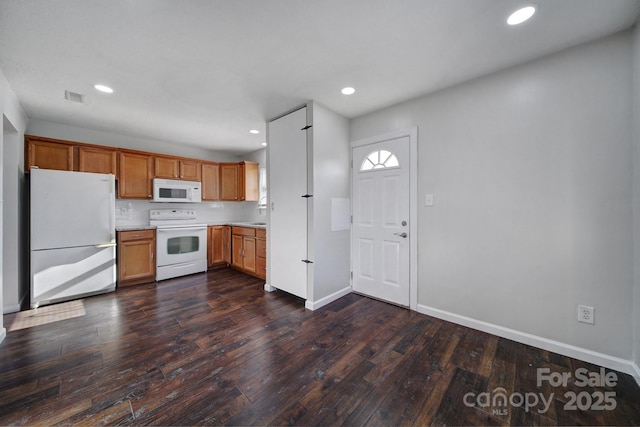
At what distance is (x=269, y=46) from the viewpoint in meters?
1.88

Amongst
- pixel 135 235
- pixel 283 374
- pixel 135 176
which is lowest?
pixel 283 374

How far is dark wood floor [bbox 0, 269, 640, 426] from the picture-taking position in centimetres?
138

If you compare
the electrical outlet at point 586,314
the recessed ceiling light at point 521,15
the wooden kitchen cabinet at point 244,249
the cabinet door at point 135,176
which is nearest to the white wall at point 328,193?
the wooden kitchen cabinet at point 244,249

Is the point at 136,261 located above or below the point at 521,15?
below

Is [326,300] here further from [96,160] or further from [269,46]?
[96,160]

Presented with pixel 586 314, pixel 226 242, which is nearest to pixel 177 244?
pixel 226 242

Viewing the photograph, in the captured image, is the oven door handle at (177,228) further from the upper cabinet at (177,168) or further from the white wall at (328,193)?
the white wall at (328,193)

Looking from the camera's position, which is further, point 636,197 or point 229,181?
point 229,181

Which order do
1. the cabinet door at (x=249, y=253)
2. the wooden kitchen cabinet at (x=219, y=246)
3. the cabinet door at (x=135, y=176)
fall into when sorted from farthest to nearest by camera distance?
the wooden kitchen cabinet at (x=219, y=246) < the cabinet door at (x=249, y=253) < the cabinet door at (x=135, y=176)

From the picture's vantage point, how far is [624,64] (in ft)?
5.62

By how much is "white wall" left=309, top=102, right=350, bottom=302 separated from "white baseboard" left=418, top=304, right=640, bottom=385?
1163mm

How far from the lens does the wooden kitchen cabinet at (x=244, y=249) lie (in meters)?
4.09

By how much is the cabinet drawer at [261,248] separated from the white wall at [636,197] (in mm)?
3703

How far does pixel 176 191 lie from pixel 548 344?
5190 mm
